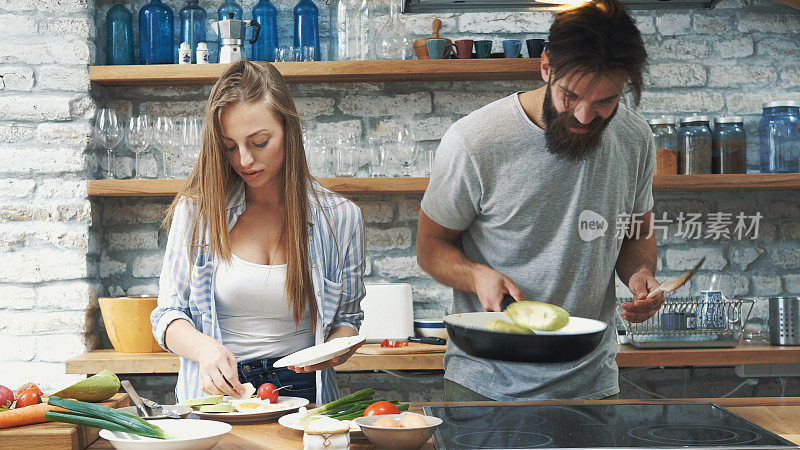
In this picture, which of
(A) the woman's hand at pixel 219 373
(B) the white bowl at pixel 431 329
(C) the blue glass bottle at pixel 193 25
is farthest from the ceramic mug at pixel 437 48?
(A) the woman's hand at pixel 219 373

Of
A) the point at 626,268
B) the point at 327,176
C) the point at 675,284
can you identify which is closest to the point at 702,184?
the point at 626,268

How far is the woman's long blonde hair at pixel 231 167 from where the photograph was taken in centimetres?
194

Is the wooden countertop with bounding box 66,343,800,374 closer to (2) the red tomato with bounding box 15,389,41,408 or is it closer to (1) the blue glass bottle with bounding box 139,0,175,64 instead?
(1) the blue glass bottle with bounding box 139,0,175,64

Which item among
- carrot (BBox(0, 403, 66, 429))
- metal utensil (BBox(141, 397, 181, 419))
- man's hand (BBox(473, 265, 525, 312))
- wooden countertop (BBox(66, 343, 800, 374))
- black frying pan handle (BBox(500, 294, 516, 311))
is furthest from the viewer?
wooden countertop (BBox(66, 343, 800, 374))

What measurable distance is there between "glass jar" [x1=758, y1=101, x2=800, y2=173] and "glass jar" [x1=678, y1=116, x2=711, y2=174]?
0.94ft

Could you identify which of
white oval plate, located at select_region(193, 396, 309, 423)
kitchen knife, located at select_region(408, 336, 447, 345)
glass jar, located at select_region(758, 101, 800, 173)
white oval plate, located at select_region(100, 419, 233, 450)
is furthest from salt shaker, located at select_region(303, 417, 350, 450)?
glass jar, located at select_region(758, 101, 800, 173)

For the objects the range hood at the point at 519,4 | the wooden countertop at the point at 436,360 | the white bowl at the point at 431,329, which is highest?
the range hood at the point at 519,4

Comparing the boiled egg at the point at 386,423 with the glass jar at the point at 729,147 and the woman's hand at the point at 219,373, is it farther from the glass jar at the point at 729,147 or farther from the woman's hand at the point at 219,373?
the glass jar at the point at 729,147

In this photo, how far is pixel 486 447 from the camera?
1.33m

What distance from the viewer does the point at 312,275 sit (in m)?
1.99

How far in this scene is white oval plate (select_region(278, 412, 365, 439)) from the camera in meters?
1.43

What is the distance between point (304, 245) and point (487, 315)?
0.51 m

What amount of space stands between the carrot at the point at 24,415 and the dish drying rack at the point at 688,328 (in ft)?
7.39

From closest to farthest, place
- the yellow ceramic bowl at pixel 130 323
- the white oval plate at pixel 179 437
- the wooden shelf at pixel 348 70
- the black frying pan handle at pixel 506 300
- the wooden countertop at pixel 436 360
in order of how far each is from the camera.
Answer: the white oval plate at pixel 179 437
the black frying pan handle at pixel 506 300
the wooden countertop at pixel 436 360
the yellow ceramic bowl at pixel 130 323
the wooden shelf at pixel 348 70
